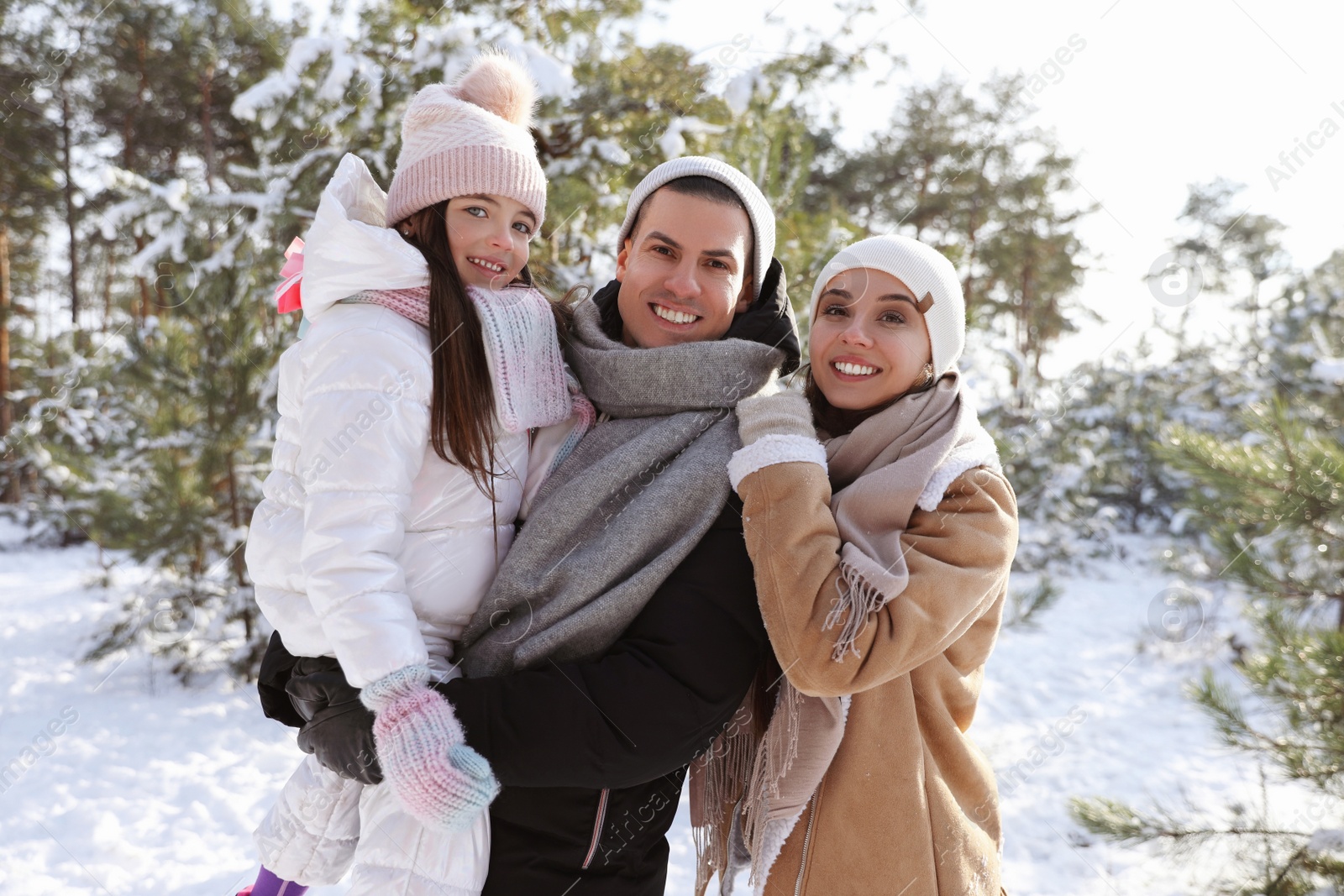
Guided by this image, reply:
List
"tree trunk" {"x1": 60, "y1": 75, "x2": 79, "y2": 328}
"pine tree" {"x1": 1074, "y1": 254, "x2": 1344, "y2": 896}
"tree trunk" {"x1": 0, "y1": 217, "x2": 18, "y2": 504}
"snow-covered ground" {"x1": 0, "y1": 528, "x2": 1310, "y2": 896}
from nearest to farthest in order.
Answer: "pine tree" {"x1": 1074, "y1": 254, "x2": 1344, "y2": 896}, "snow-covered ground" {"x1": 0, "y1": 528, "x2": 1310, "y2": 896}, "tree trunk" {"x1": 60, "y1": 75, "x2": 79, "y2": 328}, "tree trunk" {"x1": 0, "y1": 217, "x2": 18, "y2": 504}

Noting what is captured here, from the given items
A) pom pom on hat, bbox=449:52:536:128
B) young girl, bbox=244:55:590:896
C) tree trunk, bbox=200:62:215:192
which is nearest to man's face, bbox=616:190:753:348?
young girl, bbox=244:55:590:896

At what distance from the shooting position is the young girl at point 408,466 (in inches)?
55.6

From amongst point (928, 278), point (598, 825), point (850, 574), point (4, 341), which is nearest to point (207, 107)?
point (4, 341)

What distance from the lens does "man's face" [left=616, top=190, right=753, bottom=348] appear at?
179 cm

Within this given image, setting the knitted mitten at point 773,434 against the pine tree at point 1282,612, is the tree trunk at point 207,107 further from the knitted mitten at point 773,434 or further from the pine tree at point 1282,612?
the pine tree at point 1282,612

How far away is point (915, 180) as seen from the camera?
13336 millimetres

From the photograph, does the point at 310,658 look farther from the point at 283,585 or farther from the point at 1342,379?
the point at 1342,379

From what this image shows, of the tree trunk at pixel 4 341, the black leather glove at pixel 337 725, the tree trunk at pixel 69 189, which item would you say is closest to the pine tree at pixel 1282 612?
the black leather glove at pixel 337 725

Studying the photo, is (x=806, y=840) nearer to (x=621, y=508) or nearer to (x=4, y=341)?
(x=621, y=508)

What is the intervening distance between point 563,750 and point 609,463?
0.51 m

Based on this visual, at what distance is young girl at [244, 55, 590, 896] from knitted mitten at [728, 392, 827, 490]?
365mm

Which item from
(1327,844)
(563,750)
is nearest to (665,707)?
(563,750)

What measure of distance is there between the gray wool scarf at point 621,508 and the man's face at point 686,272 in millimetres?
115

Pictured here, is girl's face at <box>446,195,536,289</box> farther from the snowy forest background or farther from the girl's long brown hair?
the snowy forest background
